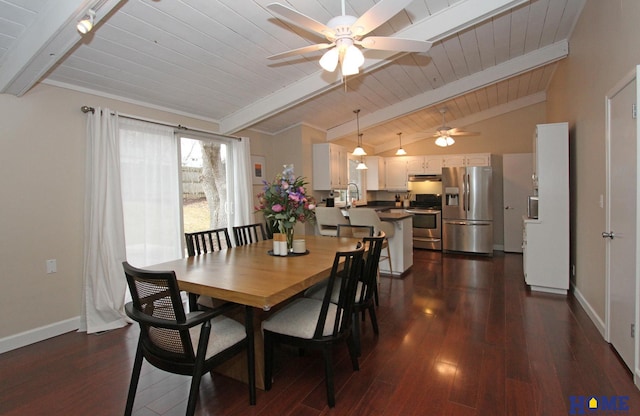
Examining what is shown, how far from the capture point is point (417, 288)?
4.04 metres

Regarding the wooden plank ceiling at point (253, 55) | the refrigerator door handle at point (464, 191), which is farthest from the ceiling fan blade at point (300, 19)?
the refrigerator door handle at point (464, 191)

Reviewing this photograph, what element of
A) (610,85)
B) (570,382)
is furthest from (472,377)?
(610,85)

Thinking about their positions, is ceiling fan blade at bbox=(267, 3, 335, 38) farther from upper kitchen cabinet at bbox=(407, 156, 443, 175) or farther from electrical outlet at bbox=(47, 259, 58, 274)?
upper kitchen cabinet at bbox=(407, 156, 443, 175)

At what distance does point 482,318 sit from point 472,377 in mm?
1131

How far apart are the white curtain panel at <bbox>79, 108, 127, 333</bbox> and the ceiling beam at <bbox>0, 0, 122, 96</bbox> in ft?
2.10

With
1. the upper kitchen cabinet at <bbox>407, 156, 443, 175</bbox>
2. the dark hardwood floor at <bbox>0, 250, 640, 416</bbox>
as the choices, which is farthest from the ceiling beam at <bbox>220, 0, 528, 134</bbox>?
the upper kitchen cabinet at <bbox>407, 156, 443, 175</bbox>

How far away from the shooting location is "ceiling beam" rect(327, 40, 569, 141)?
4.06 metres

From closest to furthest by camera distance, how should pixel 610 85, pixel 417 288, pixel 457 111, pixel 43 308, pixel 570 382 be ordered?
pixel 570 382 → pixel 610 85 → pixel 43 308 → pixel 417 288 → pixel 457 111

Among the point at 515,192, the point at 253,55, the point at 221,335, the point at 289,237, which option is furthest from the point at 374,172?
the point at 221,335

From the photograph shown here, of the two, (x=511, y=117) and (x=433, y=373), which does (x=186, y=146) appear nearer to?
(x=433, y=373)

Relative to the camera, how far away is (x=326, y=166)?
5.46m

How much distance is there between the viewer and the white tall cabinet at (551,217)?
370 cm

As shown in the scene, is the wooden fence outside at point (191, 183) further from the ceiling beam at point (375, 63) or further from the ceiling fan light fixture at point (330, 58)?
the ceiling fan light fixture at point (330, 58)

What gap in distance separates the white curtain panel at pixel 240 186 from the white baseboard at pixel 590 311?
4.07 m
